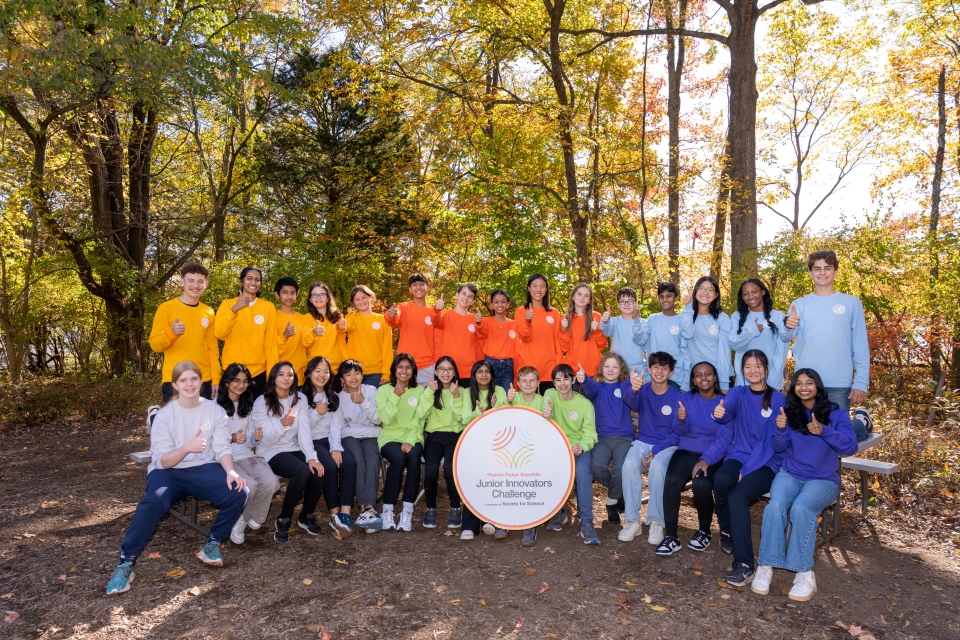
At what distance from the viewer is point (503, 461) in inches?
200

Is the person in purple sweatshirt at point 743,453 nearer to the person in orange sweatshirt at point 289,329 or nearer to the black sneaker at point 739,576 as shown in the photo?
the black sneaker at point 739,576

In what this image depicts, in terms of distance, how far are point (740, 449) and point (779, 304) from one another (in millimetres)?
5364

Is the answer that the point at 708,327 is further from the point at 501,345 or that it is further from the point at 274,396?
the point at 274,396

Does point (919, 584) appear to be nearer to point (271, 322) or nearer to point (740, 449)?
point (740, 449)

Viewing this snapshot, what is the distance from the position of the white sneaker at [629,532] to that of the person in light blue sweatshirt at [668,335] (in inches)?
53.6

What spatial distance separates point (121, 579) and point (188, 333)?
2160mm

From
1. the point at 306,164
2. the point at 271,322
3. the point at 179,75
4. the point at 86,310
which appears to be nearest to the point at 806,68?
the point at 306,164

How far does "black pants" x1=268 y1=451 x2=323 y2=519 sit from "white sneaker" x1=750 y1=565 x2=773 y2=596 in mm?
3314

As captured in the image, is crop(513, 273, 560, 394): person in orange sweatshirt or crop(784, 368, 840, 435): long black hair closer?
crop(784, 368, 840, 435): long black hair

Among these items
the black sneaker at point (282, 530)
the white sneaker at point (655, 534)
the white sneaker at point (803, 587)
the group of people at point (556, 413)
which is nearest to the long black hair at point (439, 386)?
the group of people at point (556, 413)

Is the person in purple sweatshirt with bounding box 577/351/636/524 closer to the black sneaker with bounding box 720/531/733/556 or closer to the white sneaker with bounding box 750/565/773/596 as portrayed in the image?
the black sneaker with bounding box 720/531/733/556

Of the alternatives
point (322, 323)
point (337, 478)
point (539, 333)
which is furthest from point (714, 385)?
point (322, 323)

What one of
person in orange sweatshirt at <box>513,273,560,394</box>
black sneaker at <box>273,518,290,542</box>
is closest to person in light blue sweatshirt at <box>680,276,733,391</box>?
person in orange sweatshirt at <box>513,273,560,394</box>

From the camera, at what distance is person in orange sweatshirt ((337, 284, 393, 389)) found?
627 cm
